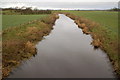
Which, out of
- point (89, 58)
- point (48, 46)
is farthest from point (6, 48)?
point (89, 58)

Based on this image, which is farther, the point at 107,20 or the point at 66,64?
the point at 107,20

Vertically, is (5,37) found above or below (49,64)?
above

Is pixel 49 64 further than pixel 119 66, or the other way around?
pixel 49 64

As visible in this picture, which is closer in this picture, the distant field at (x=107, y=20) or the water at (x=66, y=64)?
the water at (x=66, y=64)

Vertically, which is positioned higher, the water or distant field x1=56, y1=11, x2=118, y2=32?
distant field x1=56, y1=11, x2=118, y2=32

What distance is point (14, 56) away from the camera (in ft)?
56.5

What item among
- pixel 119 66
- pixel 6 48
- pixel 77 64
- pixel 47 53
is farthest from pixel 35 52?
pixel 119 66

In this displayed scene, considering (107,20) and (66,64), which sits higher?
(107,20)

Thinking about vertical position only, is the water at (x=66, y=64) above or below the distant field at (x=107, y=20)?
below

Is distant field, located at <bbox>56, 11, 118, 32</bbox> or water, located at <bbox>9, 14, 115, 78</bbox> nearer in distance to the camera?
water, located at <bbox>9, 14, 115, 78</bbox>

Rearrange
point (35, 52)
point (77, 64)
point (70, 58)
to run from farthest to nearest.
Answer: point (35, 52)
point (70, 58)
point (77, 64)

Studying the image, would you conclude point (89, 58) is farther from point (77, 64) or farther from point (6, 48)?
point (6, 48)

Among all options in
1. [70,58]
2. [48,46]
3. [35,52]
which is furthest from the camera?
[48,46]

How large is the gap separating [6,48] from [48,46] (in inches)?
219
